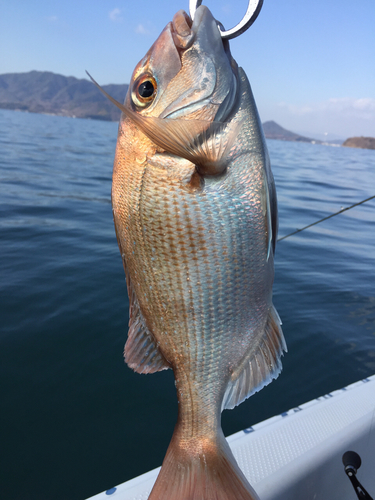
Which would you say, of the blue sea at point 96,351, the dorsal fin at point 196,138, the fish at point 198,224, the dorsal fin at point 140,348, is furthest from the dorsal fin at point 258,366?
the blue sea at point 96,351

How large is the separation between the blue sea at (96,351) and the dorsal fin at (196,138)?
8.76ft

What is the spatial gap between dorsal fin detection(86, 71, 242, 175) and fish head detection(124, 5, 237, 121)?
0.07 metres

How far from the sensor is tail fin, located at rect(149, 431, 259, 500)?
115cm

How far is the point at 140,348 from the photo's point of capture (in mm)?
1278

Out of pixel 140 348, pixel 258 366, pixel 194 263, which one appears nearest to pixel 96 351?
pixel 140 348

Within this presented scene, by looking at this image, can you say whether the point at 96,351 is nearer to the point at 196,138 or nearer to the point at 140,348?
the point at 140,348

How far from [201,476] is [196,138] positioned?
122 cm

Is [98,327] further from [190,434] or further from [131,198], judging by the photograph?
[131,198]

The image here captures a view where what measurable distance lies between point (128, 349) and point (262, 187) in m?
0.81

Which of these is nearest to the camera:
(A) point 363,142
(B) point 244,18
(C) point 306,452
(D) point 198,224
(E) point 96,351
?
(B) point 244,18

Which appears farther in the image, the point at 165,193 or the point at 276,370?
the point at 276,370

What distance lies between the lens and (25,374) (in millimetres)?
3305

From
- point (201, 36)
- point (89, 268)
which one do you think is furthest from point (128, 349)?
point (89, 268)

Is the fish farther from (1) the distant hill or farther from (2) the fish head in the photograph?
(1) the distant hill
